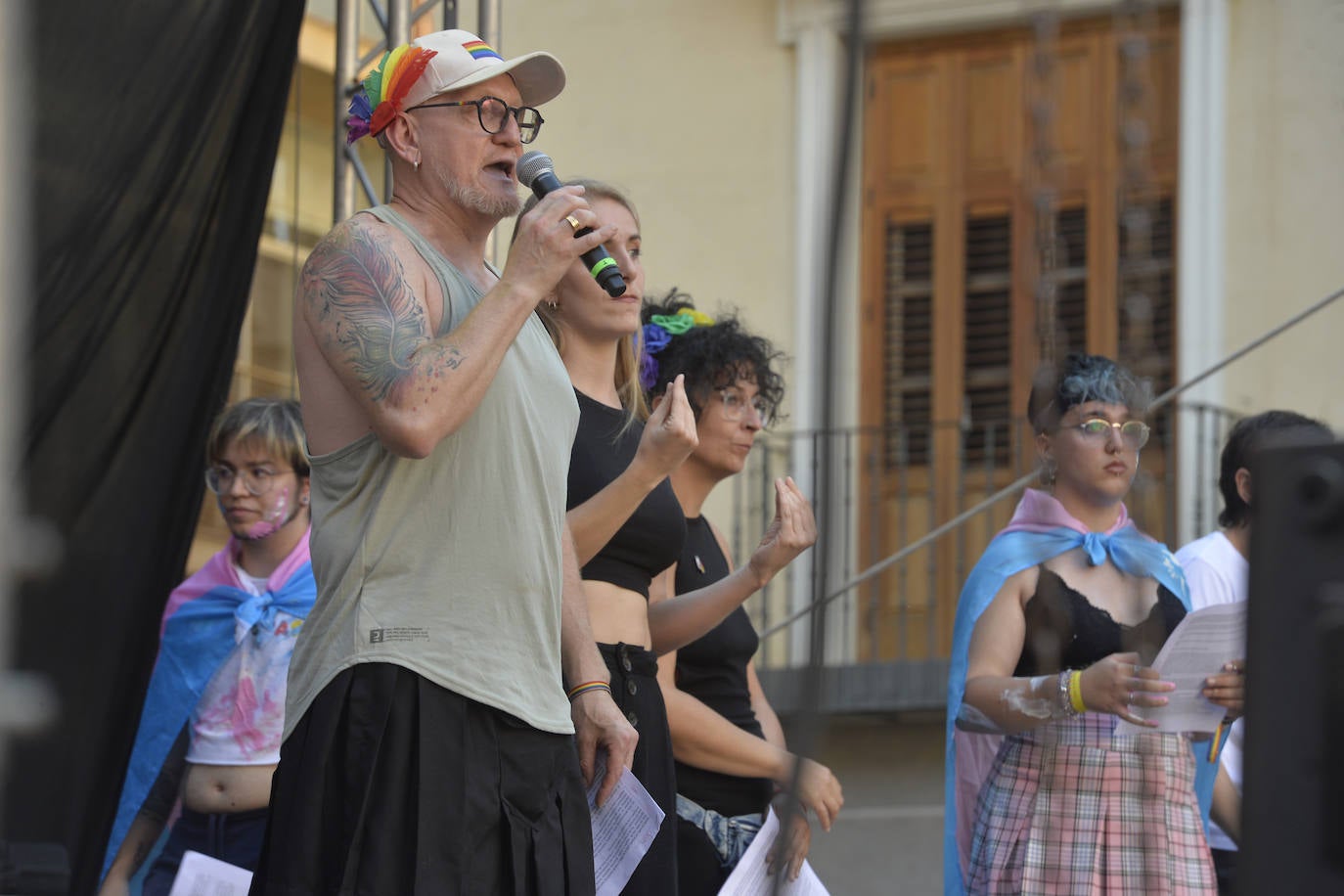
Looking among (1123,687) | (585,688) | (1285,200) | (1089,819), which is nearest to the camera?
(585,688)

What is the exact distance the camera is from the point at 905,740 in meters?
8.39

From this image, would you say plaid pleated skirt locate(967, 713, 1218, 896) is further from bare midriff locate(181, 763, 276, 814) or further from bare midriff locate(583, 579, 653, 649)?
bare midriff locate(181, 763, 276, 814)

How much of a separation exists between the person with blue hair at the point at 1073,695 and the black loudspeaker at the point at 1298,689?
1859 millimetres

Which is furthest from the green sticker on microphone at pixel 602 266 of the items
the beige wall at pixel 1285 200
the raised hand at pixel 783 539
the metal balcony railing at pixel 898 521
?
the beige wall at pixel 1285 200

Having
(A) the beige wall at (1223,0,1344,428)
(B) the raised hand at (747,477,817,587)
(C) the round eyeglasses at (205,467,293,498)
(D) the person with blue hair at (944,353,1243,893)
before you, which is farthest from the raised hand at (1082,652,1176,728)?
(A) the beige wall at (1223,0,1344,428)

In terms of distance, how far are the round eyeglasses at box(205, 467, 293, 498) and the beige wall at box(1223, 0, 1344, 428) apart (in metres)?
5.98

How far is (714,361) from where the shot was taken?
3.48m

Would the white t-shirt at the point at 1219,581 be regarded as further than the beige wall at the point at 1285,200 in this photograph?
No

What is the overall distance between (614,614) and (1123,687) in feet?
2.85

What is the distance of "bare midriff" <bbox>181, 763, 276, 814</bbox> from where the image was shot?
3326 millimetres

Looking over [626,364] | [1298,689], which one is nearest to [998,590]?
[626,364]

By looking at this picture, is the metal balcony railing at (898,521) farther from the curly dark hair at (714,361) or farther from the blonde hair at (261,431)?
the blonde hair at (261,431)

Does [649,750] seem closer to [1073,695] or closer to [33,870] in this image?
[1073,695]

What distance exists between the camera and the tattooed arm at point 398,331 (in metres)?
2.16
